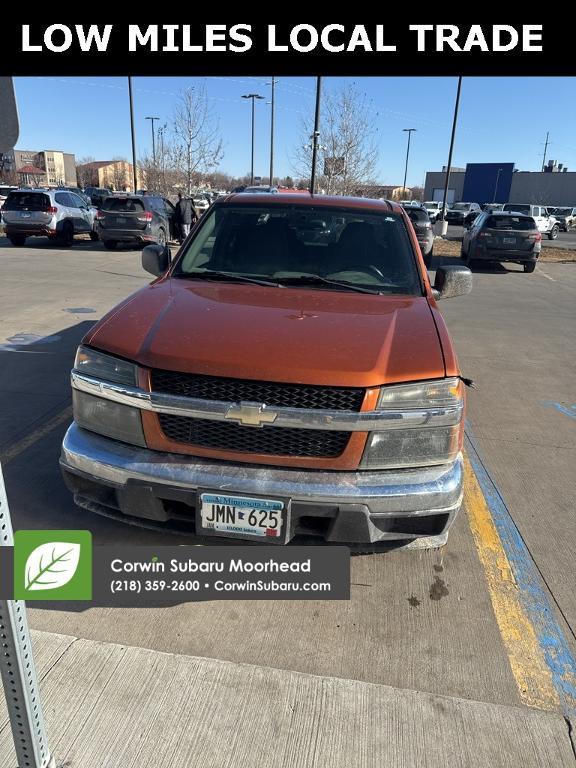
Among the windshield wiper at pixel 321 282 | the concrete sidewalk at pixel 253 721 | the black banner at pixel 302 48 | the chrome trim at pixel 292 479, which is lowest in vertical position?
the concrete sidewalk at pixel 253 721

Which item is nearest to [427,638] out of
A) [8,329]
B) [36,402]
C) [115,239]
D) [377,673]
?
[377,673]

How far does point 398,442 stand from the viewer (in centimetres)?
246

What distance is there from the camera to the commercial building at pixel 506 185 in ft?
202

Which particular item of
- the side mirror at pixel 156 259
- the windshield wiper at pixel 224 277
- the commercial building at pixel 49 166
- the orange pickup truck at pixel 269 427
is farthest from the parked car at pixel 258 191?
the commercial building at pixel 49 166

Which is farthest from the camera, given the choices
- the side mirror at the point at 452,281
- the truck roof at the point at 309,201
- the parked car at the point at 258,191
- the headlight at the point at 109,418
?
the parked car at the point at 258,191

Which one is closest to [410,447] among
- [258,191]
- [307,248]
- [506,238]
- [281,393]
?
[281,393]

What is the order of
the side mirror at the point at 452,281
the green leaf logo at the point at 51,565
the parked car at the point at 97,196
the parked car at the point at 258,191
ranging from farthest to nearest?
the parked car at the point at 97,196 → the parked car at the point at 258,191 → the side mirror at the point at 452,281 → the green leaf logo at the point at 51,565

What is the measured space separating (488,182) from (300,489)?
68241 millimetres

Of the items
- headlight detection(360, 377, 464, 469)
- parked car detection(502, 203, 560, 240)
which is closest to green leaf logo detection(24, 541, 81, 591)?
headlight detection(360, 377, 464, 469)

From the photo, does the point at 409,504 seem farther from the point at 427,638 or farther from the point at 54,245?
the point at 54,245

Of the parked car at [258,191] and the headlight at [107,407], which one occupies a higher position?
the parked car at [258,191]

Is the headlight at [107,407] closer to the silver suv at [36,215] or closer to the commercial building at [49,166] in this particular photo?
the silver suv at [36,215]

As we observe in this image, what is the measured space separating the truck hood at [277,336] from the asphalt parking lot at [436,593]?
1120 millimetres

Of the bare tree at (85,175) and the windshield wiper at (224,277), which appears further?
the bare tree at (85,175)
